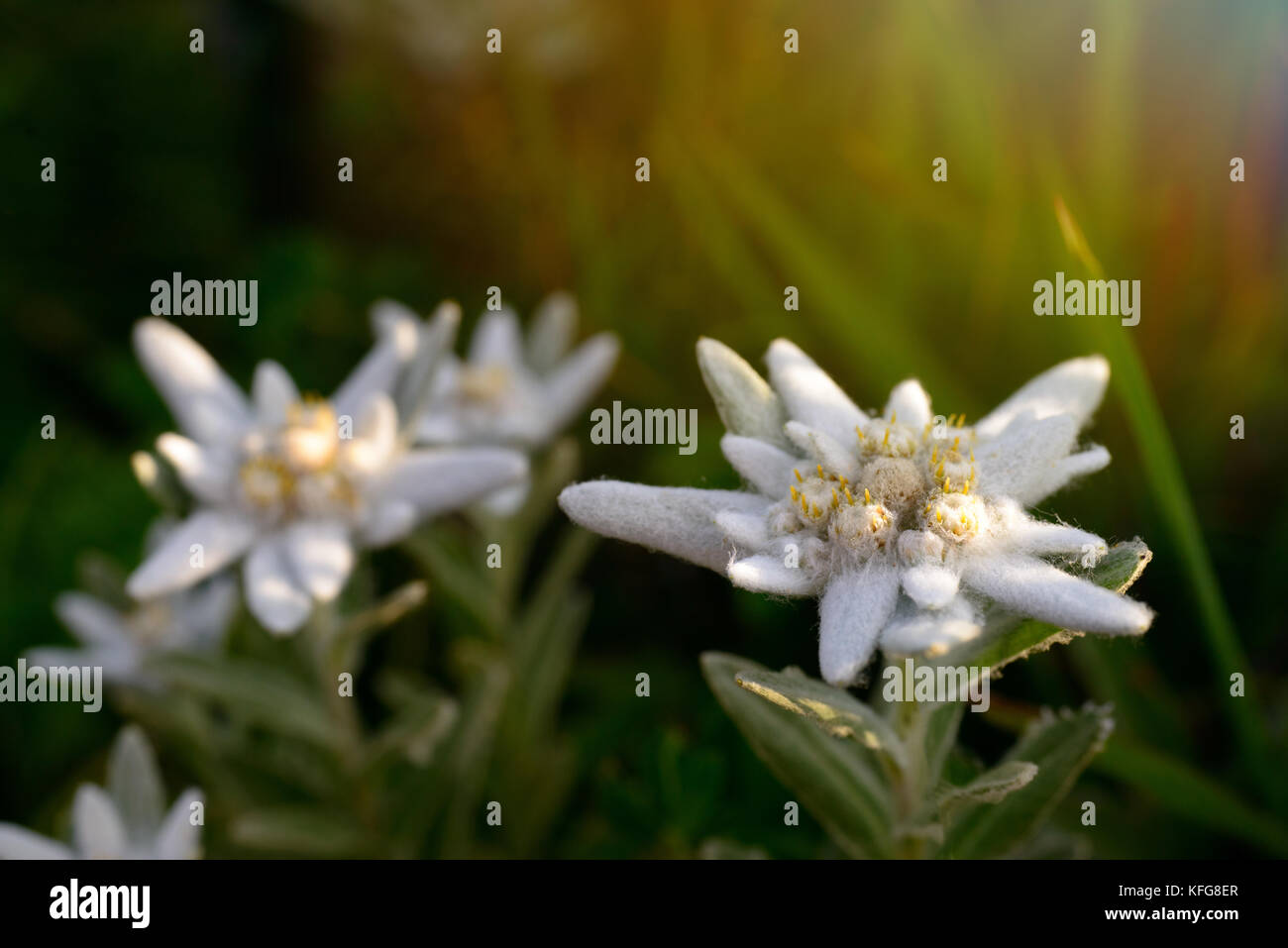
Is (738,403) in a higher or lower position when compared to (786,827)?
→ higher

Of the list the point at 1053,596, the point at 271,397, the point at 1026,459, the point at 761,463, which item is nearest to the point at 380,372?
the point at 271,397

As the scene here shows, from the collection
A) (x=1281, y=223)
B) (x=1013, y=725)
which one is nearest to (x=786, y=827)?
(x=1013, y=725)

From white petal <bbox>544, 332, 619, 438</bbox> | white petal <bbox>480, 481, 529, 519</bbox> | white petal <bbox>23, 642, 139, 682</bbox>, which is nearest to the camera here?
white petal <bbox>23, 642, 139, 682</bbox>

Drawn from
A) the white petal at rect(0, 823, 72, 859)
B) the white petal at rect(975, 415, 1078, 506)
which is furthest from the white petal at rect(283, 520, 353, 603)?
the white petal at rect(975, 415, 1078, 506)

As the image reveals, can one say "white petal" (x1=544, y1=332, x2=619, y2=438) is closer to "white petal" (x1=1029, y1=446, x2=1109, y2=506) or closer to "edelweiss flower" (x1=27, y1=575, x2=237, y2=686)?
"edelweiss flower" (x1=27, y1=575, x2=237, y2=686)

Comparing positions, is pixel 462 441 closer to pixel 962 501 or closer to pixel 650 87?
pixel 962 501
